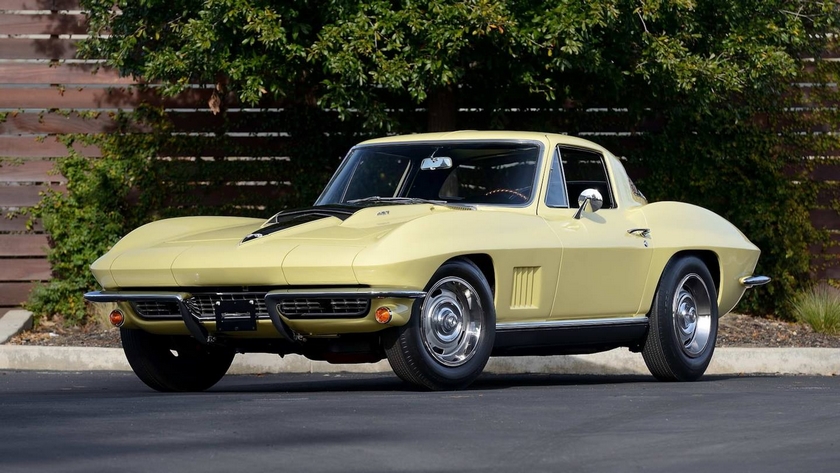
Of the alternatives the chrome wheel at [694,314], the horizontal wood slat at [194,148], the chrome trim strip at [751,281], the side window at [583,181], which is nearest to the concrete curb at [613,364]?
the chrome trim strip at [751,281]

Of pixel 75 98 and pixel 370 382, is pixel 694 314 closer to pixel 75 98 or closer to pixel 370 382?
pixel 370 382

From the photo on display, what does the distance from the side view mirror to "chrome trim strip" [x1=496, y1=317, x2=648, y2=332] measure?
64 centimetres

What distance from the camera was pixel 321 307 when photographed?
721 centimetres

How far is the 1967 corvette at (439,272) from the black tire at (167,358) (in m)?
0.01

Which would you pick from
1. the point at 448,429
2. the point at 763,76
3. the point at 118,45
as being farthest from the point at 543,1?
the point at 448,429

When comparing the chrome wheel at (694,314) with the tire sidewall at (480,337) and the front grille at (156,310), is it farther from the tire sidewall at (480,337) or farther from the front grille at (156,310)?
the front grille at (156,310)

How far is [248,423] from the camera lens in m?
5.85

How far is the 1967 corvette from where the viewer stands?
7.20 metres

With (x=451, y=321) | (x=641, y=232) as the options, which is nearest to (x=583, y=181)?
(x=641, y=232)

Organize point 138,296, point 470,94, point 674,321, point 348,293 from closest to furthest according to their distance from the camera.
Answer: point 348,293 < point 138,296 < point 674,321 < point 470,94

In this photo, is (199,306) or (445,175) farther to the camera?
(445,175)

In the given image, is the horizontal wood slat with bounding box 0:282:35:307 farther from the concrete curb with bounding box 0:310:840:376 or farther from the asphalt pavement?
the asphalt pavement

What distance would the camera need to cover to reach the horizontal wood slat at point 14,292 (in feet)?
48.0

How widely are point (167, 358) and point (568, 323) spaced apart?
2.40 m
